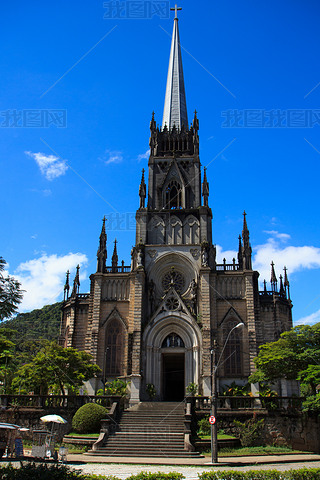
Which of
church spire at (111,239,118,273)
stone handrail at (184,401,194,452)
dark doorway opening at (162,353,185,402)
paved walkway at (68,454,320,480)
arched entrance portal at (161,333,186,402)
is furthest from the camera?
church spire at (111,239,118,273)

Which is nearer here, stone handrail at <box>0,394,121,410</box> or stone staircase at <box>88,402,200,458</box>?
stone staircase at <box>88,402,200,458</box>

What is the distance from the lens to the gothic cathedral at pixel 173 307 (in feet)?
126

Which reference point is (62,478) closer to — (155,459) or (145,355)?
(155,459)

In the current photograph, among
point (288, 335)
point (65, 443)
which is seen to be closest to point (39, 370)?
point (65, 443)

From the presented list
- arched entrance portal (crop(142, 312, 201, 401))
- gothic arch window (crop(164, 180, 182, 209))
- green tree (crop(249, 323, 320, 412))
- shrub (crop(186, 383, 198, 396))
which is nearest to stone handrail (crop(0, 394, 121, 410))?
arched entrance portal (crop(142, 312, 201, 401))

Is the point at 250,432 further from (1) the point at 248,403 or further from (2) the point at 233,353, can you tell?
(2) the point at 233,353

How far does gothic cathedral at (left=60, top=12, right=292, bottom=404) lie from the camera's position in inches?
1515

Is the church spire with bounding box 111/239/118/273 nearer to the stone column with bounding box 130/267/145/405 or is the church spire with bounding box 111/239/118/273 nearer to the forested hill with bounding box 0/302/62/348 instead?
the stone column with bounding box 130/267/145/405

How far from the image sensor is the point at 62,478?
11641 mm

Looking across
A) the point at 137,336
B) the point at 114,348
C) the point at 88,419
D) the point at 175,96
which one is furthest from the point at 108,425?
the point at 175,96

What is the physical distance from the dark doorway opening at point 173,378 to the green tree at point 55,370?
26.0ft

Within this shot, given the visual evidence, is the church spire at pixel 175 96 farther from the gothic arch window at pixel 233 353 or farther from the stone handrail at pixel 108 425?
the stone handrail at pixel 108 425

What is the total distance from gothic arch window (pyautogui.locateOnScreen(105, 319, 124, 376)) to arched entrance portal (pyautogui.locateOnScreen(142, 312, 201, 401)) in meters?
2.84

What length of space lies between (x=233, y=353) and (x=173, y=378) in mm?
6895
